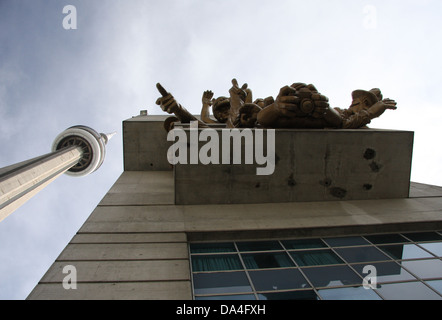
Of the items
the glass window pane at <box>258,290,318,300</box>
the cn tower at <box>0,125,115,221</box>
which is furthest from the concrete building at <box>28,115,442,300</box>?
the cn tower at <box>0,125,115,221</box>

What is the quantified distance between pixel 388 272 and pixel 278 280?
8.71 feet

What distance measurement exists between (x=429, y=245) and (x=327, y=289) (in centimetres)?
405

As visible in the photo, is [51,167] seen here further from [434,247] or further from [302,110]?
[434,247]

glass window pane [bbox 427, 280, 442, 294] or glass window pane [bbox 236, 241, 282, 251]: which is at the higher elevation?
glass window pane [bbox 236, 241, 282, 251]

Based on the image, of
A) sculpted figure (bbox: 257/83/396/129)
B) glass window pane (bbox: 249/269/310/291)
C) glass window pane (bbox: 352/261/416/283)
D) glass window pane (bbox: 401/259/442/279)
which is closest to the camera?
glass window pane (bbox: 249/269/310/291)

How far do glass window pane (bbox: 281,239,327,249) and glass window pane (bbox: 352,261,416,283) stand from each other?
112cm

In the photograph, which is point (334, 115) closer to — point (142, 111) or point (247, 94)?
point (247, 94)

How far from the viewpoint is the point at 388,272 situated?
22.8ft

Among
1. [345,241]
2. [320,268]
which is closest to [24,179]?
[345,241]

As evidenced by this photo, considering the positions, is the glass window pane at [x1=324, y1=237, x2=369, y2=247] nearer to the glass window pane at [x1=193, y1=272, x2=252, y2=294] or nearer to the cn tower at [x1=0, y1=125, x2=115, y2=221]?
the glass window pane at [x1=193, y1=272, x2=252, y2=294]

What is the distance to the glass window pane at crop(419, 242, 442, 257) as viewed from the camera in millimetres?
7858

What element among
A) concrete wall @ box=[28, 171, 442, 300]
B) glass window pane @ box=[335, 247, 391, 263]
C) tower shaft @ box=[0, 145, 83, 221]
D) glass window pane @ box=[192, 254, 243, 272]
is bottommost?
tower shaft @ box=[0, 145, 83, 221]
